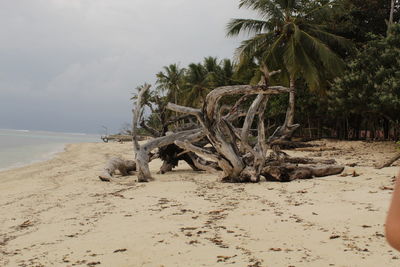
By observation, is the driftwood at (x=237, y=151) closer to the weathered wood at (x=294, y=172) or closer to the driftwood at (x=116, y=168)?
the weathered wood at (x=294, y=172)

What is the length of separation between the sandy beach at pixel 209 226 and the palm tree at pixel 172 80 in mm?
36942

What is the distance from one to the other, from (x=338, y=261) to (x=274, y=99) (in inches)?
1070

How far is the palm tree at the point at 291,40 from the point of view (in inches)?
701

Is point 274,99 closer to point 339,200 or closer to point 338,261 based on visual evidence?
point 339,200

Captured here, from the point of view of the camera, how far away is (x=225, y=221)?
4.43 metres

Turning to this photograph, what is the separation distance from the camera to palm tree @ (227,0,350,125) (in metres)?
17.8

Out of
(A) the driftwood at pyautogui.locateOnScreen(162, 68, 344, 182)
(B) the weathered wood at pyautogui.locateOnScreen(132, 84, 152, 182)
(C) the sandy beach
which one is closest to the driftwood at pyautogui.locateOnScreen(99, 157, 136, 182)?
(B) the weathered wood at pyautogui.locateOnScreen(132, 84, 152, 182)

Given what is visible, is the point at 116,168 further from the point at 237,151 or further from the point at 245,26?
the point at 245,26

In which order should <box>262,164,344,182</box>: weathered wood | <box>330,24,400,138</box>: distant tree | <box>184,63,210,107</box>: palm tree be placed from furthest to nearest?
<box>184,63,210,107</box>: palm tree → <box>330,24,400,138</box>: distant tree → <box>262,164,344,182</box>: weathered wood

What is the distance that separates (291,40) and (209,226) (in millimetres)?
15535

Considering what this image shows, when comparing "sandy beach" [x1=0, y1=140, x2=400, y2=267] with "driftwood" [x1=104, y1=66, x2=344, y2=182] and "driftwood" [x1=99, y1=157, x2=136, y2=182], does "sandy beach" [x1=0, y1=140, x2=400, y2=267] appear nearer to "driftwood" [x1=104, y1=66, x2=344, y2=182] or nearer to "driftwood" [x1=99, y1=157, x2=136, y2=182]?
"driftwood" [x1=104, y1=66, x2=344, y2=182]

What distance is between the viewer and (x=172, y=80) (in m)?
43.6

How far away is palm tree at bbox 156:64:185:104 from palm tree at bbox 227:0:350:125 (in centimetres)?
2417

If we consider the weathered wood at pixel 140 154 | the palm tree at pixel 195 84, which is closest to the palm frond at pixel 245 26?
the weathered wood at pixel 140 154
